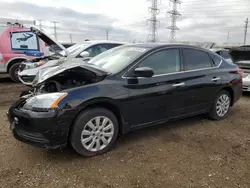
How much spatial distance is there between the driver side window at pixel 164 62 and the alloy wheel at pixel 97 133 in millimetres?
1048

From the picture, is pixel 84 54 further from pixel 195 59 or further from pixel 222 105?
pixel 222 105

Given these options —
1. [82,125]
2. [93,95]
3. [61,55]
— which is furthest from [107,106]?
[61,55]

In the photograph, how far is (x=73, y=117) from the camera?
283cm

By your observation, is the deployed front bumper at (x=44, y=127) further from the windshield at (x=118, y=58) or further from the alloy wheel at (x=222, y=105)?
the alloy wheel at (x=222, y=105)

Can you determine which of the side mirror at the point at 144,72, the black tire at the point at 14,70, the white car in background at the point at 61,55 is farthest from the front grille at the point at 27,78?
the side mirror at the point at 144,72

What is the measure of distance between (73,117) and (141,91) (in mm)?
1066

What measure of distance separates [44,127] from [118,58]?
166 cm

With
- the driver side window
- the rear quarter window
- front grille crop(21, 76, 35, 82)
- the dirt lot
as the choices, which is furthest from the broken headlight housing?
front grille crop(21, 76, 35, 82)

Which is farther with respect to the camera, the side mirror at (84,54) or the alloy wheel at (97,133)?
the side mirror at (84,54)

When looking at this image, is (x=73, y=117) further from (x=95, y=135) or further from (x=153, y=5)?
(x=153, y=5)

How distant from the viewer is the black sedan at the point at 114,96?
2.78 m

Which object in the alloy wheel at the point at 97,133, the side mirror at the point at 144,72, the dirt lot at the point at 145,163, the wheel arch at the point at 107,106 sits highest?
the side mirror at the point at 144,72

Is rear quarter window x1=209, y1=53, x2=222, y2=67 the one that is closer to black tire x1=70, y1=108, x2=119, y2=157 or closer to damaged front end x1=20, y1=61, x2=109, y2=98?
damaged front end x1=20, y1=61, x2=109, y2=98

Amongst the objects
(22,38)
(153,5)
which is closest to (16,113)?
(22,38)
